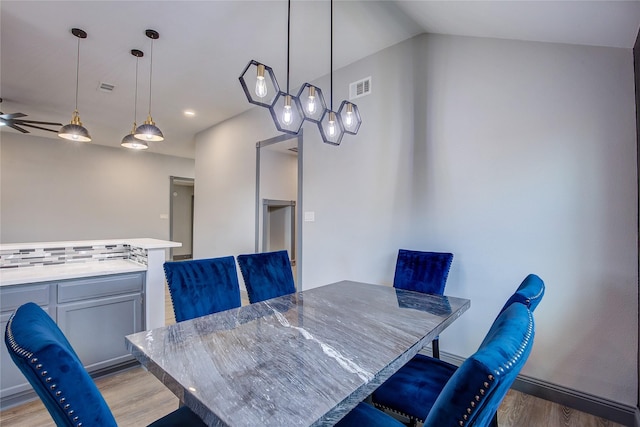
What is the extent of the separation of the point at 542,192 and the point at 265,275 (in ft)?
6.78

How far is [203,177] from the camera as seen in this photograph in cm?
560

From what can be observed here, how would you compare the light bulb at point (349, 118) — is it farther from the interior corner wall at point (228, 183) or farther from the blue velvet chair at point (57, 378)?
the interior corner wall at point (228, 183)

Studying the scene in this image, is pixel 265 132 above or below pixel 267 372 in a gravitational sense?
above

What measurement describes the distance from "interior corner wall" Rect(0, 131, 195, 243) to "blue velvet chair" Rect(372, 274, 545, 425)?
720cm

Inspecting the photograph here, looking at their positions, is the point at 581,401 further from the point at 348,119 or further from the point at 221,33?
the point at 221,33

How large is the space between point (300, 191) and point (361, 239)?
3.59 feet

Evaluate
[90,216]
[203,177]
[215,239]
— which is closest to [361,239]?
[215,239]

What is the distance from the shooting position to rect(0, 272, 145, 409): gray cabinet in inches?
77.7

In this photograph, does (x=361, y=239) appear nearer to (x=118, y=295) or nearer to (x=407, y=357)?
(x=407, y=357)

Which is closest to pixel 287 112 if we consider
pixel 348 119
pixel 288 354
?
pixel 348 119

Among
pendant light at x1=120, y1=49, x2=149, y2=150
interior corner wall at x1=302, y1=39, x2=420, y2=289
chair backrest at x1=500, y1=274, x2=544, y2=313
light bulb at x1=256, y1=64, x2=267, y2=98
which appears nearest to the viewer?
chair backrest at x1=500, y1=274, x2=544, y2=313

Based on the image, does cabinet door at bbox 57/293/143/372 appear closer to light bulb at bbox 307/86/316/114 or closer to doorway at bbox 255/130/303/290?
doorway at bbox 255/130/303/290

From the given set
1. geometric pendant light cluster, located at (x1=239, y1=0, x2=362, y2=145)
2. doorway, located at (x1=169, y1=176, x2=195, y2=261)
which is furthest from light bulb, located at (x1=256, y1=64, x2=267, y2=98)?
doorway, located at (x1=169, y1=176, x2=195, y2=261)

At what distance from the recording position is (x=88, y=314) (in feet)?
7.47
